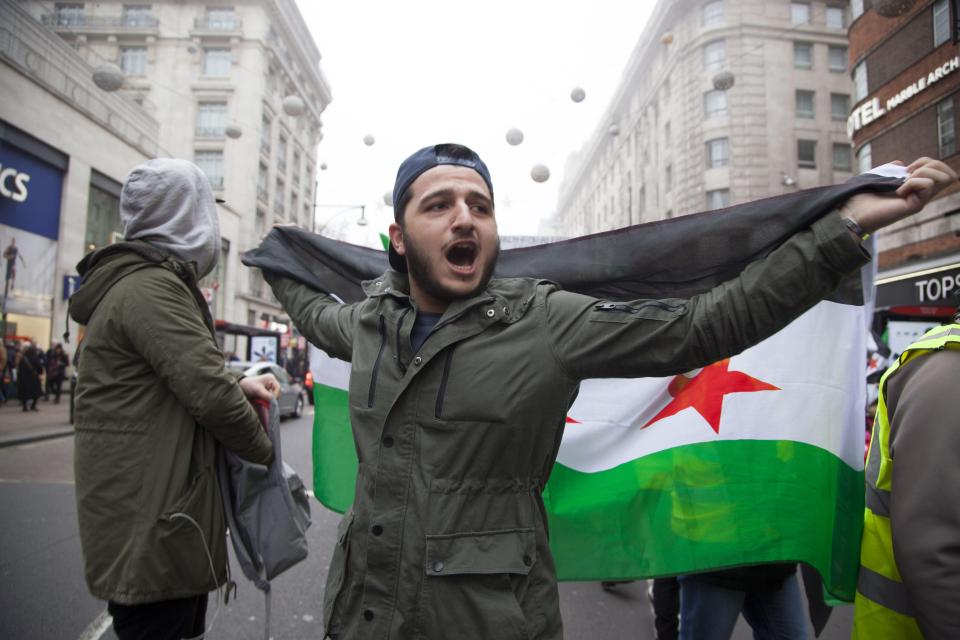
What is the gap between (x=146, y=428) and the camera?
195cm

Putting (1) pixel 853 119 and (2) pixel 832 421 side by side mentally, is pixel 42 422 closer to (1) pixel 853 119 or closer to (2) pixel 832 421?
(2) pixel 832 421

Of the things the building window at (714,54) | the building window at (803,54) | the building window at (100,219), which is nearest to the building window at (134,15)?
the building window at (100,219)

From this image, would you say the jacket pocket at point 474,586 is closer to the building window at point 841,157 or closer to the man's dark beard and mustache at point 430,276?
the man's dark beard and mustache at point 430,276

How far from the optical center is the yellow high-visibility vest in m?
1.60

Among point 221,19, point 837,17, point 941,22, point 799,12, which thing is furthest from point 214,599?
point 221,19

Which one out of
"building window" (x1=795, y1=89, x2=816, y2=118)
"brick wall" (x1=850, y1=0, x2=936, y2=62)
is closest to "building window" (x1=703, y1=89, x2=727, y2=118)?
"building window" (x1=795, y1=89, x2=816, y2=118)

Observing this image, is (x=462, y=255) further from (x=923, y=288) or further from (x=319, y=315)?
(x=923, y=288)

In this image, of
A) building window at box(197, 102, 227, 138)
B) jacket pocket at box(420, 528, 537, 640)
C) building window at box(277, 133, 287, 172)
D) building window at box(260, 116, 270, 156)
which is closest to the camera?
jacket pocket at box(420, 528, 537, 640)

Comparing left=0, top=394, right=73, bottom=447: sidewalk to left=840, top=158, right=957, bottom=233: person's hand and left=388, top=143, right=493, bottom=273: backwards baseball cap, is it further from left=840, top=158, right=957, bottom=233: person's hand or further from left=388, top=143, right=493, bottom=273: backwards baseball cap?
left=840, top=158, right=957, bottom=233: person's hand

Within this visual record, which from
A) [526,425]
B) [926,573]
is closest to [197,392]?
[526,425]

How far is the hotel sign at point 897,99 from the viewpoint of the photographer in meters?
13.1

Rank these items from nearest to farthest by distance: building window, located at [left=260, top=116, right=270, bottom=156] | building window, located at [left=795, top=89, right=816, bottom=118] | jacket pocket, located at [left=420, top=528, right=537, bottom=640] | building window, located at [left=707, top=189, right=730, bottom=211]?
jacket pocket, located at [left=420, top=528, right=537, bottom=640], building window, located at [left=795, top=89, right=816, bottom=118], building window, located at [left=707, top=189, right=730, bottom=211], building window, located at [left=260, top=116, right=270, bottom=156]

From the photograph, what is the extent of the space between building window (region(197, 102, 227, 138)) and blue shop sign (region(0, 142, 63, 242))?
18.0m

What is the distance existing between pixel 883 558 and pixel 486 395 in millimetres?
1336
